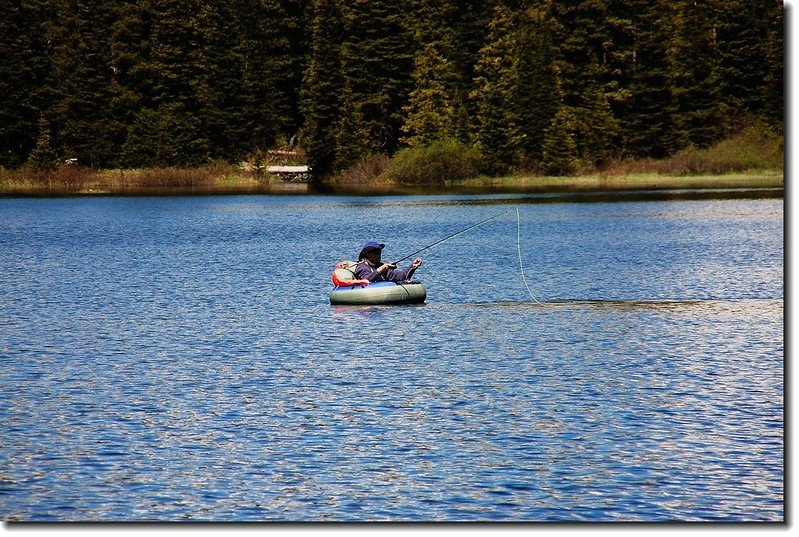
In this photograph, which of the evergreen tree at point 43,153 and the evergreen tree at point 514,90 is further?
the evergreen tree at point 43,153

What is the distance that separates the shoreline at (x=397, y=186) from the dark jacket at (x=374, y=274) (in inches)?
2352

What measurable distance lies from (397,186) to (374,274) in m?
75.5

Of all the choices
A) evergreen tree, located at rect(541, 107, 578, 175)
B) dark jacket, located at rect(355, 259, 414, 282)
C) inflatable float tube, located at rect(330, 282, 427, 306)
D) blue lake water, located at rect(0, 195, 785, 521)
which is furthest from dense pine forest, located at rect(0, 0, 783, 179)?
inflatable float tube, located at rect(330, 282, 427, 306)

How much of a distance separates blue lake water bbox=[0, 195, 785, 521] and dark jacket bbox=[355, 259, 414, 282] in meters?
0.82

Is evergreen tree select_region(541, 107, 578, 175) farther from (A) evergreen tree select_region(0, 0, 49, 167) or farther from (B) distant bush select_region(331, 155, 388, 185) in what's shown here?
(A) evergreen tree select_region(0, 0, 49, 167)

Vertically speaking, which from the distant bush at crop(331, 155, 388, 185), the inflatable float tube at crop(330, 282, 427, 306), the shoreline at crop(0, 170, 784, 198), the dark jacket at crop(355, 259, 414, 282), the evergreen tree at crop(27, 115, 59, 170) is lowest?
the inflatable float tube at crop(330, 282, 427, 306)

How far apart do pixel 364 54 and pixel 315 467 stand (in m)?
97.6

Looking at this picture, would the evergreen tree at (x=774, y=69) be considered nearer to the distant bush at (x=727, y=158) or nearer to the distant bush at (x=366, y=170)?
the distant bush at (x=727, y=158)

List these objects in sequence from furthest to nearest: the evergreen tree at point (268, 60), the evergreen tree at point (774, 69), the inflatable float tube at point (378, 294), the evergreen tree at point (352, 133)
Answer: the evergreen tree at point (268, 60) → the evergreen tree at point (352, 133) → the evergreen tree at point (774, 69) → the inflatable float tube at point (378, 294)

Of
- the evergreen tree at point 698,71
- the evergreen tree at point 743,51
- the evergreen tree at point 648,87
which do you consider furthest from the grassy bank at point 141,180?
the evergreen tree at point 743,51

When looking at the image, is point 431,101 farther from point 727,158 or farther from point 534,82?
point 727,158

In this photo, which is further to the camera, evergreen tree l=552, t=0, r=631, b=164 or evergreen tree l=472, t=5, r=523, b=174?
evergreen tree l=552, t=0, r=631, b=164

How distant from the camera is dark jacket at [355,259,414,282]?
33.7 metres

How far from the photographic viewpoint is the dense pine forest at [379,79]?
106562mm
